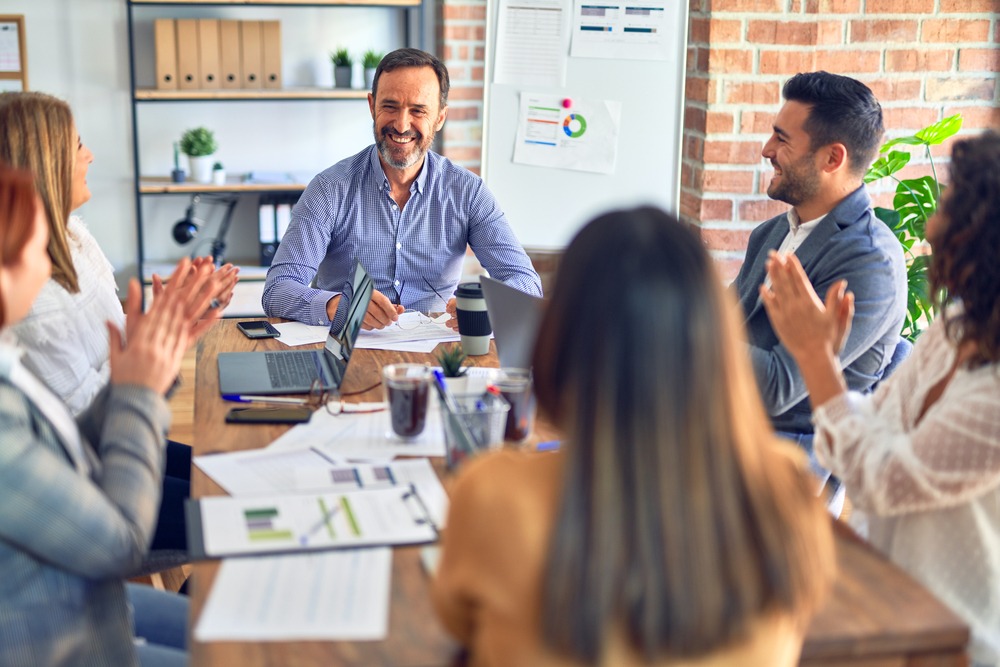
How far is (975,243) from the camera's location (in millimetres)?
1381

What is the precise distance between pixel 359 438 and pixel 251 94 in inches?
121

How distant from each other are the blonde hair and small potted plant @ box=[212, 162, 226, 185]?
2563mm

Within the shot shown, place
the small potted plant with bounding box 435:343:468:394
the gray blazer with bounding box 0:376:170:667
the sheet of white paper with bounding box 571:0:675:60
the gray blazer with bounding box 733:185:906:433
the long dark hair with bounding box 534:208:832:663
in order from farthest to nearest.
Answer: the sheet of white paper with bounding box 571:0:675:60
the gray blazer with bounding box 733:185:906:433
the small potted plant with bounding box 435:343:468:394
the gray blazer with bounding box 0:376:170:667
the long dark hair with bounding box 534:208:832:663

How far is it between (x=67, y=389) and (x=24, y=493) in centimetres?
85

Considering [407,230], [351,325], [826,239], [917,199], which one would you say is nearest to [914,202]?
[917,199]

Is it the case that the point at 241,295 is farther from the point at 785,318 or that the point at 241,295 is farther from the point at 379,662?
the point at 379,662

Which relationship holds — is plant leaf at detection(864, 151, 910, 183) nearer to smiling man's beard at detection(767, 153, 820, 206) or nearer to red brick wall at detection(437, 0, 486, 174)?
smiling man's beard at detection(767, 153, 820, 206)

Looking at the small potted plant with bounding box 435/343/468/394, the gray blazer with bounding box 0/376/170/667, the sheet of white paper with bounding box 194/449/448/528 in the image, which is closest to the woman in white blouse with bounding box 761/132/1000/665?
the sheet of white paper with bounding box 194/449/448/528

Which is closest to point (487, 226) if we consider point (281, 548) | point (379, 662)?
point (281, 548)

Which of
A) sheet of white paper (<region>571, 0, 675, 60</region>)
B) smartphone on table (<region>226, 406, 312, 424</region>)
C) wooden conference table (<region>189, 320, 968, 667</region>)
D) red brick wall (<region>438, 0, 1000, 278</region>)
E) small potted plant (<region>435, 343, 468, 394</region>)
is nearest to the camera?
wooden conference table (<region>189, 320, 968, 667</region>)

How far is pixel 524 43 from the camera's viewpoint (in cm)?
347

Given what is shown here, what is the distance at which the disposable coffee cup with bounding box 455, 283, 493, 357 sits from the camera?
217 cm

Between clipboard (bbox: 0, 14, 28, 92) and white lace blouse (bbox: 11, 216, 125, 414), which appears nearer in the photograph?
white lace blouse (bbox: 11, 216, 125, 414)

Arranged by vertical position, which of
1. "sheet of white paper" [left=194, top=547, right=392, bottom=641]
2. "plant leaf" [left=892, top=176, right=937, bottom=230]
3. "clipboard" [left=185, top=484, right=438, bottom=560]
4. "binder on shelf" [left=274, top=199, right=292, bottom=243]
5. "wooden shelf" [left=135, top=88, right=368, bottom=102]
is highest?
"wooden shelf" [left=135, top=88, right=368, bottom=102]
